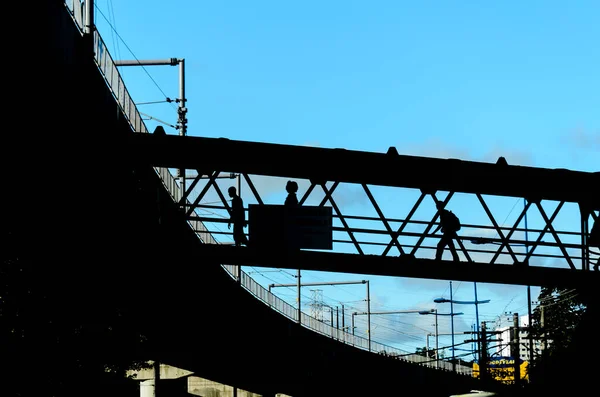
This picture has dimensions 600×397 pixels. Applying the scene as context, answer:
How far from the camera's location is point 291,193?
81.5ft

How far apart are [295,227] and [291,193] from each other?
92 cm

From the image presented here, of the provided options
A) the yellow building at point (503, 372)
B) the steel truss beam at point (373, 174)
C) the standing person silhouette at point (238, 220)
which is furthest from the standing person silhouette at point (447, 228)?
the yellow building at point (503, 372)

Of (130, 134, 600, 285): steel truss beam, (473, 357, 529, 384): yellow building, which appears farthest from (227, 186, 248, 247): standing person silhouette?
(473, 357, 529, 384): yellow building

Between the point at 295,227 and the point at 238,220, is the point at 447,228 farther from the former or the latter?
the point at 238,220

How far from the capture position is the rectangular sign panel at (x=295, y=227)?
2441 centimetres

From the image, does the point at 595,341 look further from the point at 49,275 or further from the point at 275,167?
the point at 49,275

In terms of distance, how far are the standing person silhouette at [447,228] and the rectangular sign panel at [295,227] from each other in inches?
125

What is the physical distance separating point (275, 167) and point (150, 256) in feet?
15.2

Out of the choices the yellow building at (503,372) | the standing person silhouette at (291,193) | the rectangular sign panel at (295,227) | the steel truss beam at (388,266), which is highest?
the standing person silhouette at (291,193)

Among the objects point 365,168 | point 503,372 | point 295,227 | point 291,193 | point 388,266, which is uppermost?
point 365,168

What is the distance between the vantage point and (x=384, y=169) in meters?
23.8

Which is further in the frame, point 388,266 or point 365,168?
point 388,266

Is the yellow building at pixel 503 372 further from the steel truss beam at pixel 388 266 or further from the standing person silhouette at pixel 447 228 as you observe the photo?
the standing person silhouette at pixel 447 228

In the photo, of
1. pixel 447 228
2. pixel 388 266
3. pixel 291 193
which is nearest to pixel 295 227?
pixel 291 193
